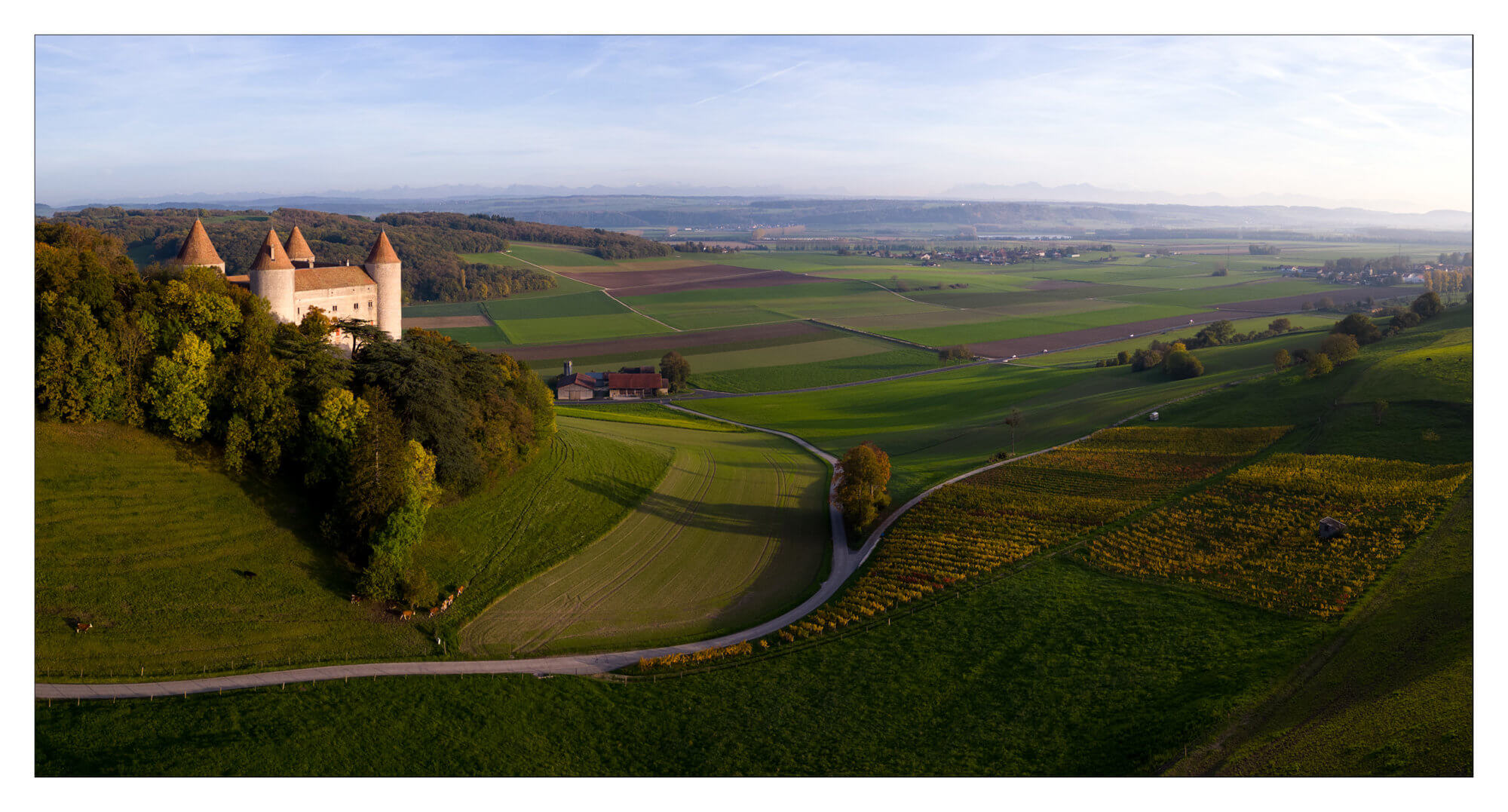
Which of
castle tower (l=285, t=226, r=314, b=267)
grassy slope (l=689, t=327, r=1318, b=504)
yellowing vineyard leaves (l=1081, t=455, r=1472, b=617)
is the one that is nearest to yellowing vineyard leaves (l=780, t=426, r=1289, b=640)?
yellowing vineyard leaves (l=1081, t=455, r=1472, b=617)

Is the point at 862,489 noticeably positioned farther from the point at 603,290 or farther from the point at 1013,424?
the point at 603,290

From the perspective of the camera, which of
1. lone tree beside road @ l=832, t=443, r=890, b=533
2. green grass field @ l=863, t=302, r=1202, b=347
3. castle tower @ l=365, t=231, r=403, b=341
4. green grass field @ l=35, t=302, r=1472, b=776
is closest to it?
green grass field @ l=35, t=302, r=1472, b=776

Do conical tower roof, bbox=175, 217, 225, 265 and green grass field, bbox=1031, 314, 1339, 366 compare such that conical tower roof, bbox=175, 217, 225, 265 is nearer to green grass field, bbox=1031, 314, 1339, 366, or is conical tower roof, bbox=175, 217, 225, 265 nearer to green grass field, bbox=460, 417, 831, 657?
green grass field, bbox=460, 417, 831, 657

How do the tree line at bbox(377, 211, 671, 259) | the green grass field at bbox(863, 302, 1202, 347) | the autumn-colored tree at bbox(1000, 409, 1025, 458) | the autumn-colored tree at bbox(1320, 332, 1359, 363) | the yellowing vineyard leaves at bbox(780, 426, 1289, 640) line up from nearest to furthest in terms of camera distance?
the yellowing vineyard leaves at bbox(780, 426, 1289, 640) < the autumn-colored tree at bbox(1000, 409, 1025, 458) < the autumn-colored tree at bbox(1320, 332, 1359, 363) < the green grass field at bbox(863, 302, 1202, 347) < the tree line at bbox(377, 211, 671, 259)

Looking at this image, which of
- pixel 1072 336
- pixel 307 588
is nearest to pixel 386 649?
pixel 307 588

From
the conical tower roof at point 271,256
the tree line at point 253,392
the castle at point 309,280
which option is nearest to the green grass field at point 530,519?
the tree line at point 253,392

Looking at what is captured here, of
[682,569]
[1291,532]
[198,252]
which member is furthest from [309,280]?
[1291,532]

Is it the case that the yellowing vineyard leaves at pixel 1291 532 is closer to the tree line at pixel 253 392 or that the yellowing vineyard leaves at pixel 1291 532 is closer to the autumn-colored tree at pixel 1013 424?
the autumn-colored tree at pixel 1013 424
